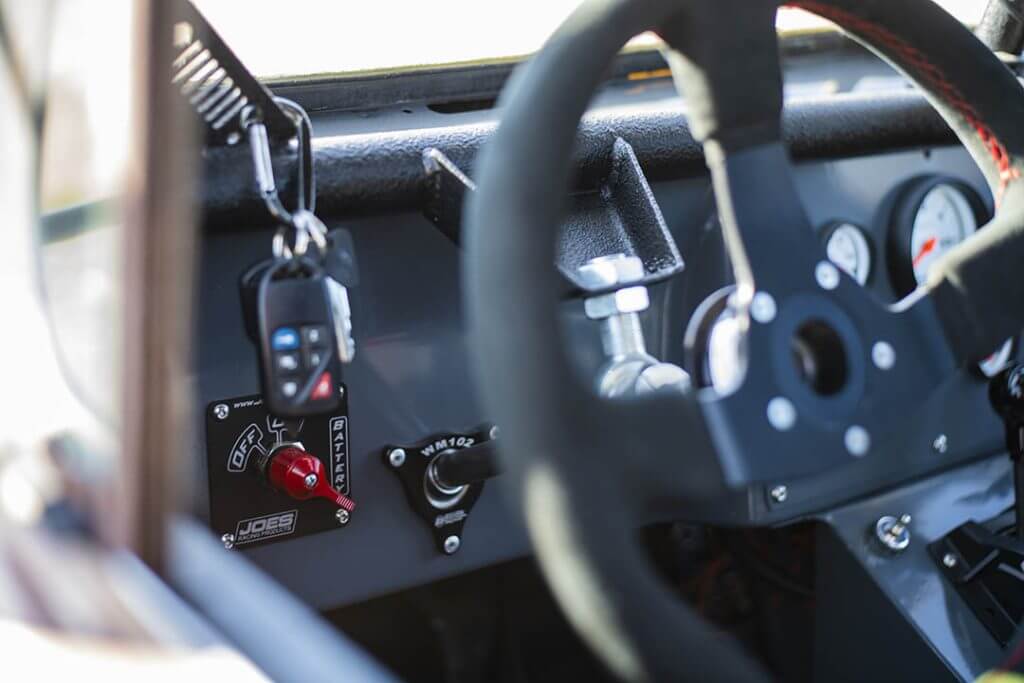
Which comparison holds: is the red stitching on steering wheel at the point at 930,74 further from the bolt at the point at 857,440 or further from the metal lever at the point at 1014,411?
the metal lever at the point at 1014,411

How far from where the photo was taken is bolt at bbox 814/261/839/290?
2.80ft

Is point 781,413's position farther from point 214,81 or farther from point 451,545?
point 451,545

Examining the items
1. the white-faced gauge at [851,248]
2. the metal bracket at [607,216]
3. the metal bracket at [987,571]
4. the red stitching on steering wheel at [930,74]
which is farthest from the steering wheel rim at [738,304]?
the white-faced gauge at [851,248]

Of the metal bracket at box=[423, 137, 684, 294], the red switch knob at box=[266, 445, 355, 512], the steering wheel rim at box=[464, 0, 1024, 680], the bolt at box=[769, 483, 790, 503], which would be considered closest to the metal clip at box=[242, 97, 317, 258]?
the metal bracket at box=[423, 137, 684, 294]

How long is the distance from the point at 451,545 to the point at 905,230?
0.84 metres

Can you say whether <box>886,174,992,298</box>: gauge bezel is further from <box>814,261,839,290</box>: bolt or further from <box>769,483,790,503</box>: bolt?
<box>814,261,839,290</box>: bolt

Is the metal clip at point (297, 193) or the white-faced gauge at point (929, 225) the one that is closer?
the metal clip at point (297, 193)

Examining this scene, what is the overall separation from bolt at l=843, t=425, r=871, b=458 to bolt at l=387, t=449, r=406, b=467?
0.74 metres

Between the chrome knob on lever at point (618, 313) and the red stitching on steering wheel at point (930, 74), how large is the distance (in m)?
0.31

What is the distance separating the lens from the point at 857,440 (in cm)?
83

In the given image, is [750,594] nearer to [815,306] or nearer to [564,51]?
[815,306]

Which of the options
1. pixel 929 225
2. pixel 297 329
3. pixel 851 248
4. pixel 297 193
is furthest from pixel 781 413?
pixel 929 225

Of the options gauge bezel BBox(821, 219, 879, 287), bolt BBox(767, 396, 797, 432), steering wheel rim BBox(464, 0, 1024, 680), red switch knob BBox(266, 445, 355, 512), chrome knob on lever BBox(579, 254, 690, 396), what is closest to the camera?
steering wheel rim BBox(464, 0, 1024, 680)

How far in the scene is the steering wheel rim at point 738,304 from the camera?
2.19 feet
